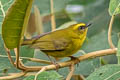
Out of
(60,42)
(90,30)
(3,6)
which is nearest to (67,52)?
(60,42)

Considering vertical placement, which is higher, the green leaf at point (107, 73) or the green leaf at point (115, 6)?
the green leaf at point (115, 6)

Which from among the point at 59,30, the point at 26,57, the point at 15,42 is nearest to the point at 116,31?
the point at 59,30

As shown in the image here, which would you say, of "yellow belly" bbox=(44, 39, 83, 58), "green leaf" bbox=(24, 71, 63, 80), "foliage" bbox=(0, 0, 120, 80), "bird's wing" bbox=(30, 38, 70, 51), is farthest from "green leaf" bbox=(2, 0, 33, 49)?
"yellow belly" bbox=(44, 39, 83, 58)

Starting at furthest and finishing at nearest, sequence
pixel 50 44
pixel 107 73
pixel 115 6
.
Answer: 1. pixel 50 44
2. pixel 115 6
3. pixel 107 73

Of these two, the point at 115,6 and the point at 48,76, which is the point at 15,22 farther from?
the point at 115,6

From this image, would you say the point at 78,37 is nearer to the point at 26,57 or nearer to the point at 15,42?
the point at 26,57

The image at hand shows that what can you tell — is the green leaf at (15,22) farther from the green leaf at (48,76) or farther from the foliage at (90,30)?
the green leaf at (48,76)

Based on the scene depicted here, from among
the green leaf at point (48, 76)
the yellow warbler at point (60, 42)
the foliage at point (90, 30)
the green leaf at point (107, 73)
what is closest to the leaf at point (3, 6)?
the foliage at point (90, 30)

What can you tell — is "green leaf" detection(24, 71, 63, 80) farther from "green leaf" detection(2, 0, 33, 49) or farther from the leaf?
the leaf
